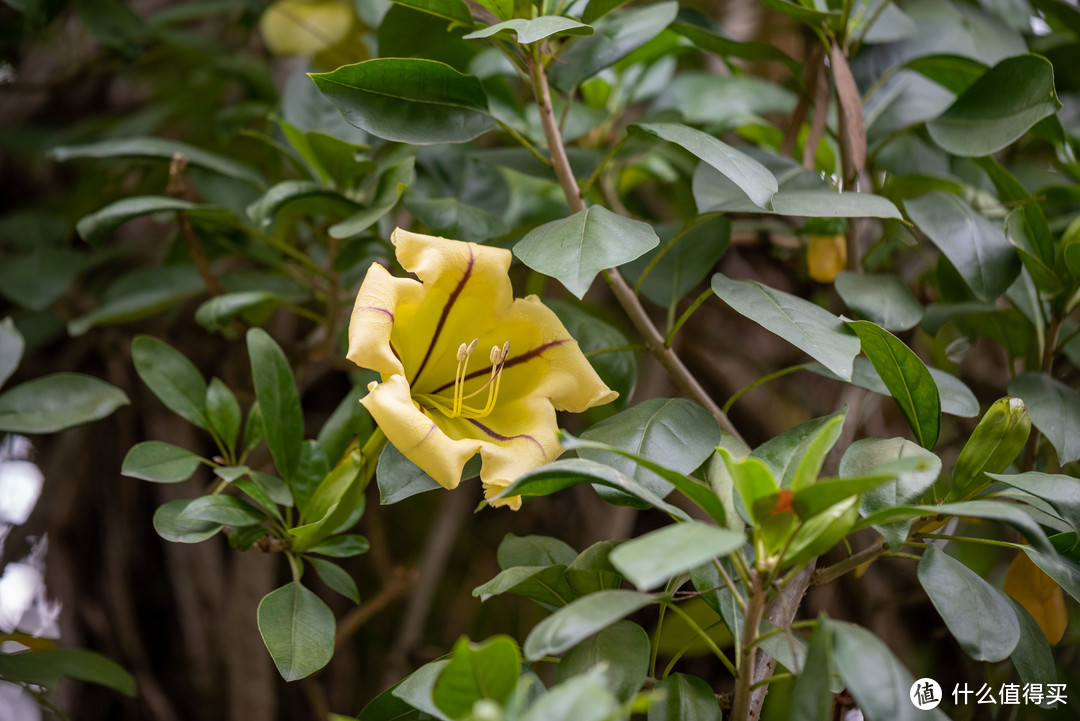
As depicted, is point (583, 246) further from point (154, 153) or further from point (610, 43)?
point (154, 153)

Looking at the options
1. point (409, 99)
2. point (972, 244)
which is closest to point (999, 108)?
point (972, 244)

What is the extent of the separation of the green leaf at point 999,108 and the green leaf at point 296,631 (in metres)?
0.83

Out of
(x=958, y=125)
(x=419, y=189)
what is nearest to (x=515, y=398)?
(x=419, y=189)

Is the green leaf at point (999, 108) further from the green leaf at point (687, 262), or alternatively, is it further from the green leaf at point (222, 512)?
the green leaf at point (222, 512)

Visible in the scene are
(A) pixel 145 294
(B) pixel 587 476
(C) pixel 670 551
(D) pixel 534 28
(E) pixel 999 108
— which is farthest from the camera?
(A) pixel 145 294

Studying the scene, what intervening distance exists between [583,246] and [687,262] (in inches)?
12.5

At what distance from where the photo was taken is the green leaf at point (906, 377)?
720 millimetres

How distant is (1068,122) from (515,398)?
99cm

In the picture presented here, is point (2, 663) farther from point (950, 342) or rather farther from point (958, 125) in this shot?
point (950, 342)

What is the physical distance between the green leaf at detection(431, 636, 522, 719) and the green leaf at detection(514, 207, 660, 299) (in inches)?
10.1

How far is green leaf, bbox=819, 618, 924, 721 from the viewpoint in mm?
513

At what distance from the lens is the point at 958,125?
940 mm

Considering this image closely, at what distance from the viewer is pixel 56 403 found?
3.12ft

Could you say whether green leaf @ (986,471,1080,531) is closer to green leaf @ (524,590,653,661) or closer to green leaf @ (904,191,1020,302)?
green leaf @ (904,191,1020,302)
